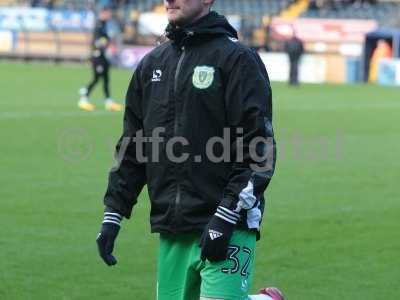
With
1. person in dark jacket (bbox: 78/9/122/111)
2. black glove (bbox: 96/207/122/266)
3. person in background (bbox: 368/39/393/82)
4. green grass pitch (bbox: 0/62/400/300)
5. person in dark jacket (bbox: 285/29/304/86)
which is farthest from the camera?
person in background (bbox: 368/39/393/82)

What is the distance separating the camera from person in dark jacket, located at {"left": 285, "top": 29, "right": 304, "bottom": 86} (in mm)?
38844

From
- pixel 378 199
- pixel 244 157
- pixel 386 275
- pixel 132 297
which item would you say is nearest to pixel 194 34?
pixel 244 157

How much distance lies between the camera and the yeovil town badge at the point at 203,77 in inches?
198

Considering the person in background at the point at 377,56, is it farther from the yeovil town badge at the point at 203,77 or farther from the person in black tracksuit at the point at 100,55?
the yeovil town badge at the point at 203,77

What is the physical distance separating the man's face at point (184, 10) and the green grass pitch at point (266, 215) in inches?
132

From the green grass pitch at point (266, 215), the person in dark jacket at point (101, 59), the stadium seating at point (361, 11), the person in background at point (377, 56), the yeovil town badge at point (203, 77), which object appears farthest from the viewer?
the stadium seating at point (361, 11)

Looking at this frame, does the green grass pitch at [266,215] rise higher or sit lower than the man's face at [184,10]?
lower

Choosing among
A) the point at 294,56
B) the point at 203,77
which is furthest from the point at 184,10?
the point at 294,56

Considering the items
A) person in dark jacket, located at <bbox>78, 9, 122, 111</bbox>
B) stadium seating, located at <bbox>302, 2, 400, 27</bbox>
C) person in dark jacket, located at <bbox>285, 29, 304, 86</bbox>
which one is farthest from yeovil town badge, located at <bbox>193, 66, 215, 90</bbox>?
stadium seating, located at <bbox>302, 2, 400, 27</bbox>

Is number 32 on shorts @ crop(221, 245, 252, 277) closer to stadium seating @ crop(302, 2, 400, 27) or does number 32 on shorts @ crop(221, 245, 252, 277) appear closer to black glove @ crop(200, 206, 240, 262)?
black glove @ crop(200, 206, 240, 262)

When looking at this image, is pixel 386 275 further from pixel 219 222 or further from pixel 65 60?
pixel 65 60

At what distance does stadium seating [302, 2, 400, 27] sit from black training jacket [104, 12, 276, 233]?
151 feet

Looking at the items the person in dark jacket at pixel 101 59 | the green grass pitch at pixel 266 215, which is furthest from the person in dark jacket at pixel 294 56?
the green grass pitch at pixel 266 215

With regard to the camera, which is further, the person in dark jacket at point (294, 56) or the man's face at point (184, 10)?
the person in dark jacket at point (294, 56)
